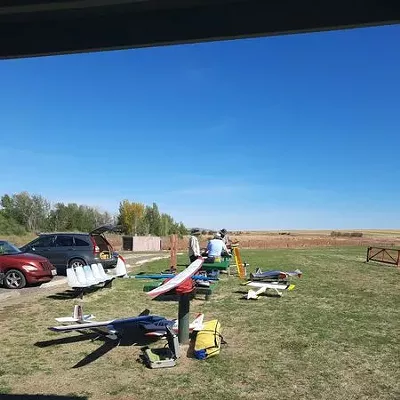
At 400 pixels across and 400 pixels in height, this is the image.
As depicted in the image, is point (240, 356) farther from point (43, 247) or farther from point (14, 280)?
point (43, 247)

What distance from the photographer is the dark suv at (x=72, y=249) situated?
16375mm

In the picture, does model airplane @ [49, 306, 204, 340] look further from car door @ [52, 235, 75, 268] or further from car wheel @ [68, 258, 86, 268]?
car door @ [52, 235, 75, 268]

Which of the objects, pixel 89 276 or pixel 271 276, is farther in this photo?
pixel 271 276

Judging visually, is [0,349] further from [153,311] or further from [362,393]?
[362,393]

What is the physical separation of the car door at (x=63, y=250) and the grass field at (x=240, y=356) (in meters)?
5.38

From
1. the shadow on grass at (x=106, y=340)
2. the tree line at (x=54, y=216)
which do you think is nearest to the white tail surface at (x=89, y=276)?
the shadow on grass at (x=106, y=340)

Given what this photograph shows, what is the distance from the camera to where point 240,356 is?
6586 millimetres

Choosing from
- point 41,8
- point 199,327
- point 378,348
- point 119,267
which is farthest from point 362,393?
point 119,267

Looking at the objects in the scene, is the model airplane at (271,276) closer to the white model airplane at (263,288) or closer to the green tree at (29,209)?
the white model airplane at (263,288)

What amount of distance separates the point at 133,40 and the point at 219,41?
25.4 inches

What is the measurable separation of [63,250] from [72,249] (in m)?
0.32

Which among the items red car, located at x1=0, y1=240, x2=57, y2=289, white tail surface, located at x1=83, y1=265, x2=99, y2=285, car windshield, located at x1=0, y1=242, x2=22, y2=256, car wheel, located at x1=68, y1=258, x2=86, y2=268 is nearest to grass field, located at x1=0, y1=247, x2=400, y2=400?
white tail surface, located at x1=83, y1=265, x2=99, y2=285

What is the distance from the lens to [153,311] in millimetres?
9875

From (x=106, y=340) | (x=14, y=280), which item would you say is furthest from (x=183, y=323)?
(x=14, y=280)
